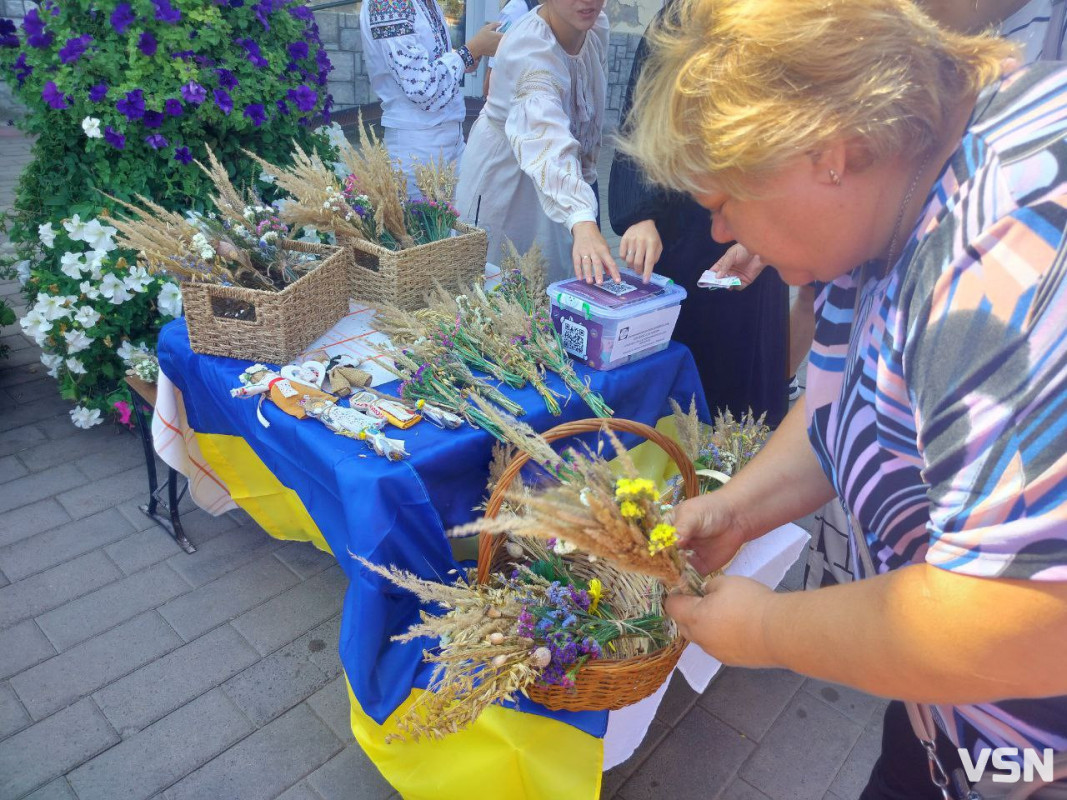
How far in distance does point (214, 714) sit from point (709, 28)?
2.22 m

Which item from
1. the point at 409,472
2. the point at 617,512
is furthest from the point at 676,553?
the point at 409,472

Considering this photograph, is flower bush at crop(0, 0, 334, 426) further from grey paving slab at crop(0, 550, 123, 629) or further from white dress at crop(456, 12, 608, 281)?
grey paving slab at crop(0, 550, 123, 629)

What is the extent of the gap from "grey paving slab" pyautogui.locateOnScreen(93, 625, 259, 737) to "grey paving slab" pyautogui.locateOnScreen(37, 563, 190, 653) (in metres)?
0.27

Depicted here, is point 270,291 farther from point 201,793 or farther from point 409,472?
point 201,793

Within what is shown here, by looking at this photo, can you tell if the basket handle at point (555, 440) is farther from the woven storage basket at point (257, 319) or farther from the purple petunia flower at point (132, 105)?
the purple petunia flower at point (132, 105)

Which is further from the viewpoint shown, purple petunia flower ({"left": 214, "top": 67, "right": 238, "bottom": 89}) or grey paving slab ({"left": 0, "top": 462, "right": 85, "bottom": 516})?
grey paving slab ({"left": 0, "top": 462, "right": 85, "bottom": 516})

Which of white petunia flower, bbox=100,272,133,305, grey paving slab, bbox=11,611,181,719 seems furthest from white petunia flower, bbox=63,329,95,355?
grey paving slab, bbox=11,611,181,719

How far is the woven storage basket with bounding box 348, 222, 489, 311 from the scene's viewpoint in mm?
2164

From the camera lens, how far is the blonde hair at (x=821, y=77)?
72 centimetres

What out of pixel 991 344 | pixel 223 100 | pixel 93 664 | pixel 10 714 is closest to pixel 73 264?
pixel 223 100

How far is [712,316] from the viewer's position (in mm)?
2580

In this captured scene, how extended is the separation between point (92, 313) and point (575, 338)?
2.18 meters

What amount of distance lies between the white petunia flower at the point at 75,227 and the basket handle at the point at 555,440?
2.26 metres

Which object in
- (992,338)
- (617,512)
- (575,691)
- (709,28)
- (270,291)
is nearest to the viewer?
(992,338)
